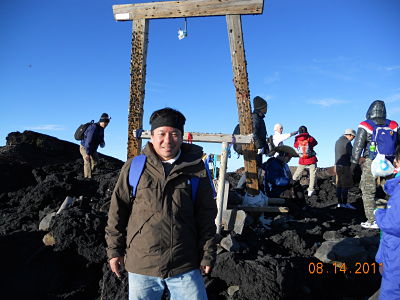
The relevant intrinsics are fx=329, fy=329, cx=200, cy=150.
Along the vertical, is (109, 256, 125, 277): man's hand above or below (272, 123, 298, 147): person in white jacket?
below

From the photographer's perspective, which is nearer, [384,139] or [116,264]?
[116,264]

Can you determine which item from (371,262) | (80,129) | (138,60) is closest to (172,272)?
(371,262)

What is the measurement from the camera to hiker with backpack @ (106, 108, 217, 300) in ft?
7.61

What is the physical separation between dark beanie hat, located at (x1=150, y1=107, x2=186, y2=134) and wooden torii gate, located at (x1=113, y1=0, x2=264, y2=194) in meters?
4.12

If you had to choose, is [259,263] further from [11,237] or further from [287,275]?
[11,237]

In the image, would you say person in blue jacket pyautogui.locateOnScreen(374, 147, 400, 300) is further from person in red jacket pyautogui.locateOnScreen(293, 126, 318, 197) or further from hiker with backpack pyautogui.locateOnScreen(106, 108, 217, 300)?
person in red jacket pyautogui.locateOnScreen(293, 126, 318, 197)

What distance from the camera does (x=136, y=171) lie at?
97.0 inches

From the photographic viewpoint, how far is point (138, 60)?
675cm

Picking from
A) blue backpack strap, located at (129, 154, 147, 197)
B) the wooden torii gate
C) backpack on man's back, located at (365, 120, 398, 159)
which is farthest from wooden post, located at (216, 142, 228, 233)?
backpack on man's back, located at (365, 120, 398, 159)

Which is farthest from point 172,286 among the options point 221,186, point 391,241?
point 221,186

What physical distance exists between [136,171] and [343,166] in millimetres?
8409

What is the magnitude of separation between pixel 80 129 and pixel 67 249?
6.70 metres
